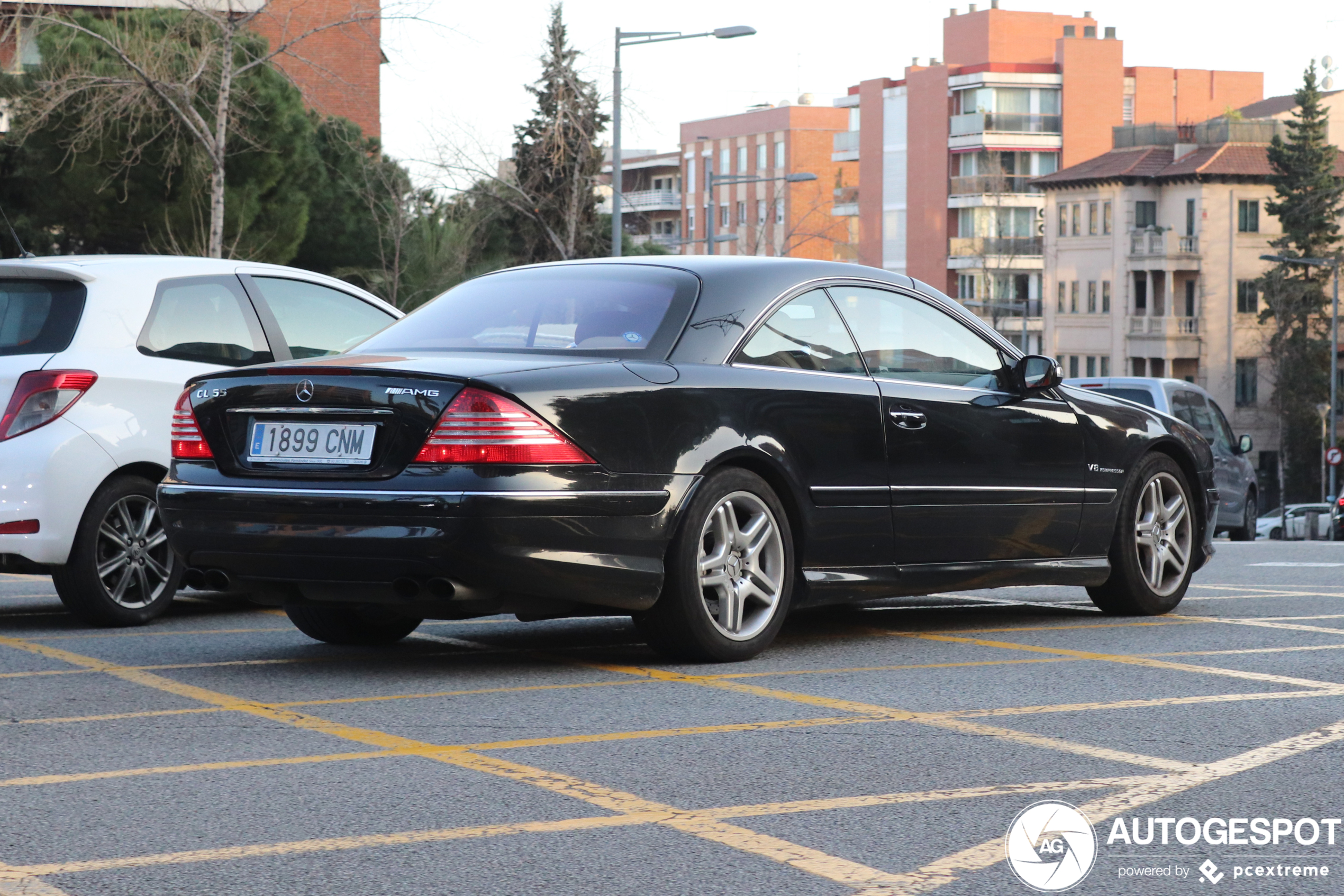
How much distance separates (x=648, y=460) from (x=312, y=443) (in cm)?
113

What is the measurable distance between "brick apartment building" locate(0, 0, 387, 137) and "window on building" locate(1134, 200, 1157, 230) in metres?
37.0

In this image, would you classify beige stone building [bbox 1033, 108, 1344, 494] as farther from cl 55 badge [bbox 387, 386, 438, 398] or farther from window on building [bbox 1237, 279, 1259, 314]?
cl 55 badge [bbox 387, 386, 438, 398]

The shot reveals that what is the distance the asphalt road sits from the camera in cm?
423

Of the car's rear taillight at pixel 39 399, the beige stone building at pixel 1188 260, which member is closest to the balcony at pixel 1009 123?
the beige stone building at pixel 1188 260

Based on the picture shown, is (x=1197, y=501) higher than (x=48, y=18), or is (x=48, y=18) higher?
(x=48, y=18)

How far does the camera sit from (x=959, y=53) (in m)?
99.4

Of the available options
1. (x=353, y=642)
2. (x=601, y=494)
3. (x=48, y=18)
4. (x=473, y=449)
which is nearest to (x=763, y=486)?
(x=601, y=494)

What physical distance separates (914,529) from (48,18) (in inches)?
691

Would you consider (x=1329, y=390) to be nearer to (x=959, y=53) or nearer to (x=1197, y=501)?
(x=959, y=53)

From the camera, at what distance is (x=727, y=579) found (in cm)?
715

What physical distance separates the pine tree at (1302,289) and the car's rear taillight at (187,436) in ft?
240

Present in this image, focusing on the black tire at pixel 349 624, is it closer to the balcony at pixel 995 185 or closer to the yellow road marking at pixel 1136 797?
the yellow road marking at pixel 1136 797

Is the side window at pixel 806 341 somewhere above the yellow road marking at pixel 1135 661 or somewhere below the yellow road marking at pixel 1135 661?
above

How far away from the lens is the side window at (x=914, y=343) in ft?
26.1
